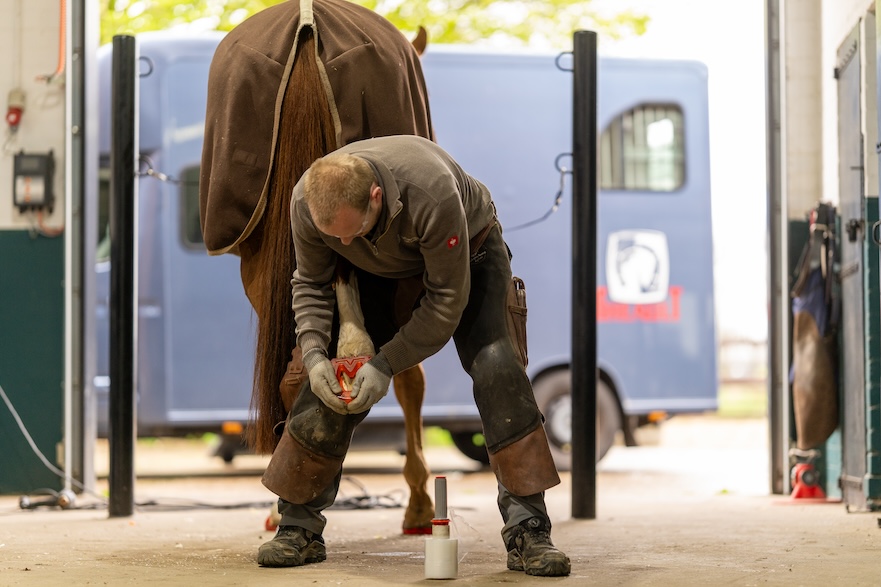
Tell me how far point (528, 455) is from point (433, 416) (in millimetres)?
5454

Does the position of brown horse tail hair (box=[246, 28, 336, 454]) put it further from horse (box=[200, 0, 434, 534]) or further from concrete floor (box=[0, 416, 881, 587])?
concrete floor (box=[0, 416, 881, 587])

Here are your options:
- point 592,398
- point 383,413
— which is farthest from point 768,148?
point 383,413

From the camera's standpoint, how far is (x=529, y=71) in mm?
9086

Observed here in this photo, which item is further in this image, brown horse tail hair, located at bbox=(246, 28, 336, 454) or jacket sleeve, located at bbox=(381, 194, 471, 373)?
brown horse tail hair, located at bbox=(246, 28, 336, 454)

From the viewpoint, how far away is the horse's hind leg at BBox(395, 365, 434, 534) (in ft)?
14.5

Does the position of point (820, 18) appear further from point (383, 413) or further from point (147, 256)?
point (147, 256)

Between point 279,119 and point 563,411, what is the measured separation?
5767mm

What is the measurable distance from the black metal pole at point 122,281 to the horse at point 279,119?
4.50 ft

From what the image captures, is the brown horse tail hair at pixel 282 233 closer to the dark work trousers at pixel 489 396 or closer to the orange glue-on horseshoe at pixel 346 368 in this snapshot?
the dark work trousers at pixel 489 396

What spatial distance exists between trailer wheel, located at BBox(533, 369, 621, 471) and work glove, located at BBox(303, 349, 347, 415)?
584 cm

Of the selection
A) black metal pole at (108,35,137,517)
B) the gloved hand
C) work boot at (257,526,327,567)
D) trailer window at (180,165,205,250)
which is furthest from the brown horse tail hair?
trailer window at (180,165,205,250)

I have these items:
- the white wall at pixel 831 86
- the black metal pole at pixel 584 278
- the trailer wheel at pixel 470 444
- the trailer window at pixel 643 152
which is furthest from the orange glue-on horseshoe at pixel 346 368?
the trailer window at pixel 643 152

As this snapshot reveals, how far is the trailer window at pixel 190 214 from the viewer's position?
8672 mm

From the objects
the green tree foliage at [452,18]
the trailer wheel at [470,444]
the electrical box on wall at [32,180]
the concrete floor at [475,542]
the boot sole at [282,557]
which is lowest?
the trailer wheel at [470,444]
